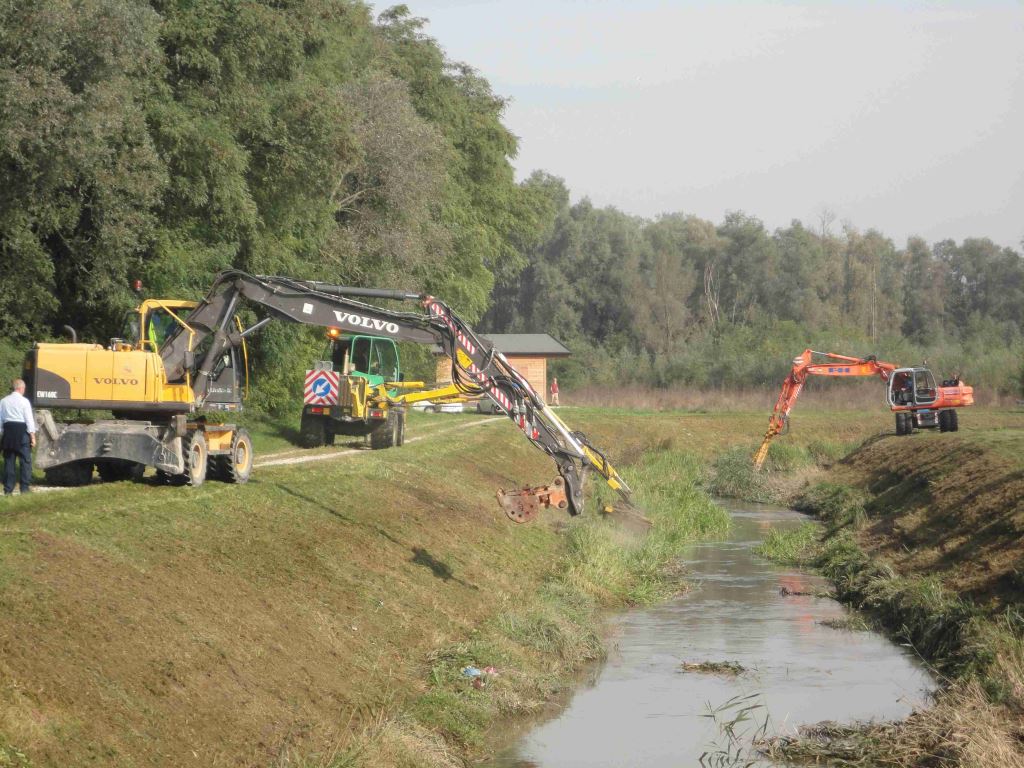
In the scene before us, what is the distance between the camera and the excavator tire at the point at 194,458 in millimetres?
20047

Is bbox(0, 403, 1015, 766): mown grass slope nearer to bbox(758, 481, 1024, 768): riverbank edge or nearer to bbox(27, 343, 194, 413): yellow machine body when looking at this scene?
bbox(27, 343, 194, 413): yellow machine body

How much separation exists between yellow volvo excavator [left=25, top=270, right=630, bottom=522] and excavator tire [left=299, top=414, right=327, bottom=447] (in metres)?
12.2

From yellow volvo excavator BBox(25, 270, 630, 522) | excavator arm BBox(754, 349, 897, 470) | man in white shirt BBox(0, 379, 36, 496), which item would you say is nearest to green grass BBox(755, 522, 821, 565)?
yellow volvo excavator BBox(25, 270, 630, 522)

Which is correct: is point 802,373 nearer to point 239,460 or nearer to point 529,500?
point 239,460

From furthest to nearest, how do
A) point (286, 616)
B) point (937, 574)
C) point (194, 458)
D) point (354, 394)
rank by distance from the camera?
point (354, 394) < point (937, 574) < point (194, 458) < point (286, 616)

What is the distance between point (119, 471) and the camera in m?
21.4

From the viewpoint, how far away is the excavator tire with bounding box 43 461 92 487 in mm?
20062

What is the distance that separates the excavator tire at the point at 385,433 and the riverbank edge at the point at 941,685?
12918 millimetres

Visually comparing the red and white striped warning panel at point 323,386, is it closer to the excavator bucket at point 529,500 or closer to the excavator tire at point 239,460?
the excavator tire at point 239,460

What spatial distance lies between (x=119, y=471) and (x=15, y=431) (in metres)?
3.23

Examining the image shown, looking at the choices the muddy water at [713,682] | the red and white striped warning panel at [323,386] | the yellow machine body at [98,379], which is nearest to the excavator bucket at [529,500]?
the muddy water at [713,682]

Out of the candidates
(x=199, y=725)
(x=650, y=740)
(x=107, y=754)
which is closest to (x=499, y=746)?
(x=650, y=740)

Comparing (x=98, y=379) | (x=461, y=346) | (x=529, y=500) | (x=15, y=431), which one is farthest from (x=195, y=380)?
(x=529, y=500)

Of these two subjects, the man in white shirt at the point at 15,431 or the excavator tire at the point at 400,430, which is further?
the excavator tire at the point at 400,430
